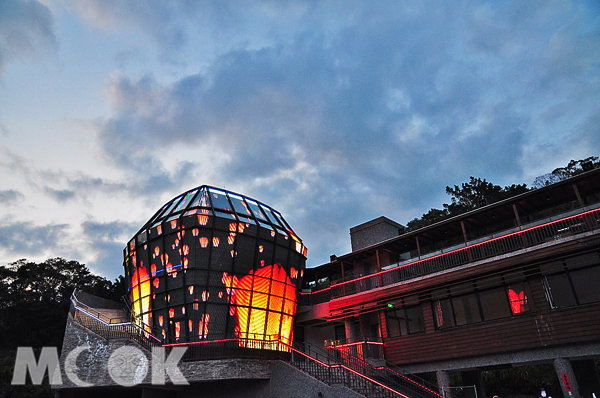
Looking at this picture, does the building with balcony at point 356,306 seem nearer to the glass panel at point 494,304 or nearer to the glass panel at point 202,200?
the glass panel at point 494,304

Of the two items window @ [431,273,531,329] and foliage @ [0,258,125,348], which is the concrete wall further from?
foliage @ [0,258,125,348]

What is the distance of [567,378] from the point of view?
16156 mm

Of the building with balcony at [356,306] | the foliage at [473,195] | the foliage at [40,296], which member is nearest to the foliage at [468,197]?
the foliage at [473,195]

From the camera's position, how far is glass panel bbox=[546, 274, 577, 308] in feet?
55.4

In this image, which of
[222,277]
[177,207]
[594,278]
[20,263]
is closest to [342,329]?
[222,277]

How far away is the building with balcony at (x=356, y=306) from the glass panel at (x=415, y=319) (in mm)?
86

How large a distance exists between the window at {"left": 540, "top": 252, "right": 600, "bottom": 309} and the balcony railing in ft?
3.74

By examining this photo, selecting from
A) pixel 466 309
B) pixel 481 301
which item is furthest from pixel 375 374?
pixel 481 301

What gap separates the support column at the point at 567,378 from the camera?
15867mm

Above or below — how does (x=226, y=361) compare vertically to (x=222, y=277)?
below

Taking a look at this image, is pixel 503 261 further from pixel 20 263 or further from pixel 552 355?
pixel 20 263

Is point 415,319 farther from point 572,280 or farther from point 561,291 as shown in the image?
point 572,280

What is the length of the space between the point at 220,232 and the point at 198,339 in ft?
21.1

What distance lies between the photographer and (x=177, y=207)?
26844 millimetres
